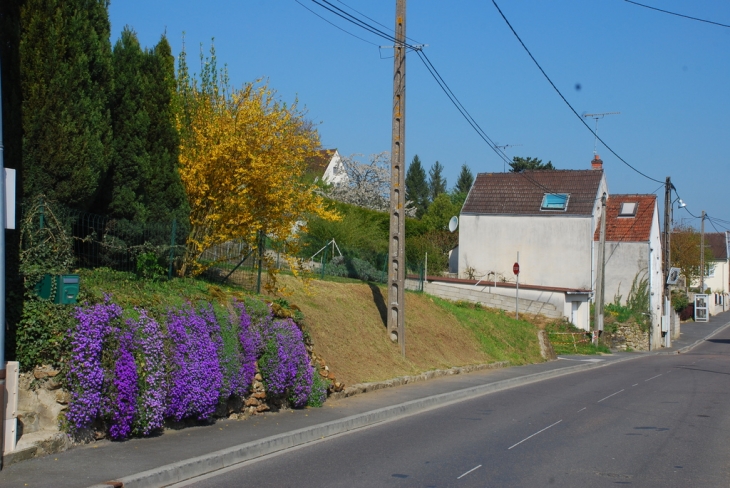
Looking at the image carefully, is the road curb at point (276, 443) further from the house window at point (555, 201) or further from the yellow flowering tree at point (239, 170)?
the house window at point (555, 201)

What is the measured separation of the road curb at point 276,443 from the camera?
25.7 feet

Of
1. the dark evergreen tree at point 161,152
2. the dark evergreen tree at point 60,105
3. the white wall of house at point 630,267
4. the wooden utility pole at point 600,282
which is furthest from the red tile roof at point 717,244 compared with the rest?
the dark evergreen tree at point 60,105

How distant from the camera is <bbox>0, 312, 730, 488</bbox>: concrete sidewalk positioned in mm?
7629

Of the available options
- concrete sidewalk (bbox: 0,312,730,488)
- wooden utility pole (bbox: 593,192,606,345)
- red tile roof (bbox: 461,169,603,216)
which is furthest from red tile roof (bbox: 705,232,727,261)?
concrete sidewalk (bbox: 0,312,730,488)

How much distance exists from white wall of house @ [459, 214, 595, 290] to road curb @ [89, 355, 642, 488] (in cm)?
2632

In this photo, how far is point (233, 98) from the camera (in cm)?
1493

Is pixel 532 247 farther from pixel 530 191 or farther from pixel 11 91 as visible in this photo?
pixel 11 91

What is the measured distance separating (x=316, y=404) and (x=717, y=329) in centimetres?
6143

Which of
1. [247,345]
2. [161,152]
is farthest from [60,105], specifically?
[247,345]

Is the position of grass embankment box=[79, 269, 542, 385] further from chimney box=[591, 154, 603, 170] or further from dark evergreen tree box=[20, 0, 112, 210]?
chimney box=[591, 154, 603, 170]

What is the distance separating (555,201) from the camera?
44219mm

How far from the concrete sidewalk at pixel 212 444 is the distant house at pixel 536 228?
27228 millimetres

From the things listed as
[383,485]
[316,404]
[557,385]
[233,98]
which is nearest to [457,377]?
[557,385]

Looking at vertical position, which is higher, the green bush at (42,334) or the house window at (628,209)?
the house window at (628,209)
